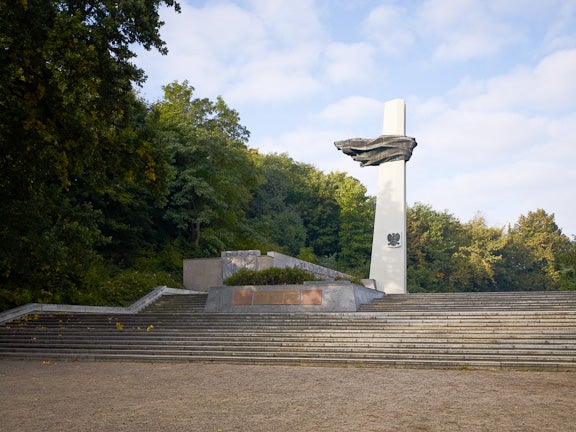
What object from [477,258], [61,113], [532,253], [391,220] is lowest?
[477,258]

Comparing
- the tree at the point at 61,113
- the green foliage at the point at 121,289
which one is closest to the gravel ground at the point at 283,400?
the tree at the point at 61,113

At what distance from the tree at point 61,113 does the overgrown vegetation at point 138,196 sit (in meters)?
0.04

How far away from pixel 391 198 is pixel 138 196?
1293 cm

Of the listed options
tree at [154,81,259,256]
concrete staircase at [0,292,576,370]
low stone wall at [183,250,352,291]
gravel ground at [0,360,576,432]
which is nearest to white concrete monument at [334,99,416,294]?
low stone wall at [183,250,352,291]

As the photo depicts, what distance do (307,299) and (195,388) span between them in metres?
8.19

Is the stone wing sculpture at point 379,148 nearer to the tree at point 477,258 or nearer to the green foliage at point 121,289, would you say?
the green foliage at point 121,289

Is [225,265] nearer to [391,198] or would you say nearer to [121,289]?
[121,289]

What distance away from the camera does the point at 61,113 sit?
36.4 ft

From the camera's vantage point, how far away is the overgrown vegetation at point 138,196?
428 inches

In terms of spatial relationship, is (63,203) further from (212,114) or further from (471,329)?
(212,114)

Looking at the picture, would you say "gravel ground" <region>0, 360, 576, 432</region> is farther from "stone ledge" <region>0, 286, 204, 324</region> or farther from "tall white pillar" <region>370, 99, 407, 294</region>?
"tall white pillar" <region>370, 99, 407, 294</region>

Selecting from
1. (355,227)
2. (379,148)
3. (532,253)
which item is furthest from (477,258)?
(379,148)

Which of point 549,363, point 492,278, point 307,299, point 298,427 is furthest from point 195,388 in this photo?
point 492,278

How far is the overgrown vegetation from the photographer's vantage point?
10.9 meters
